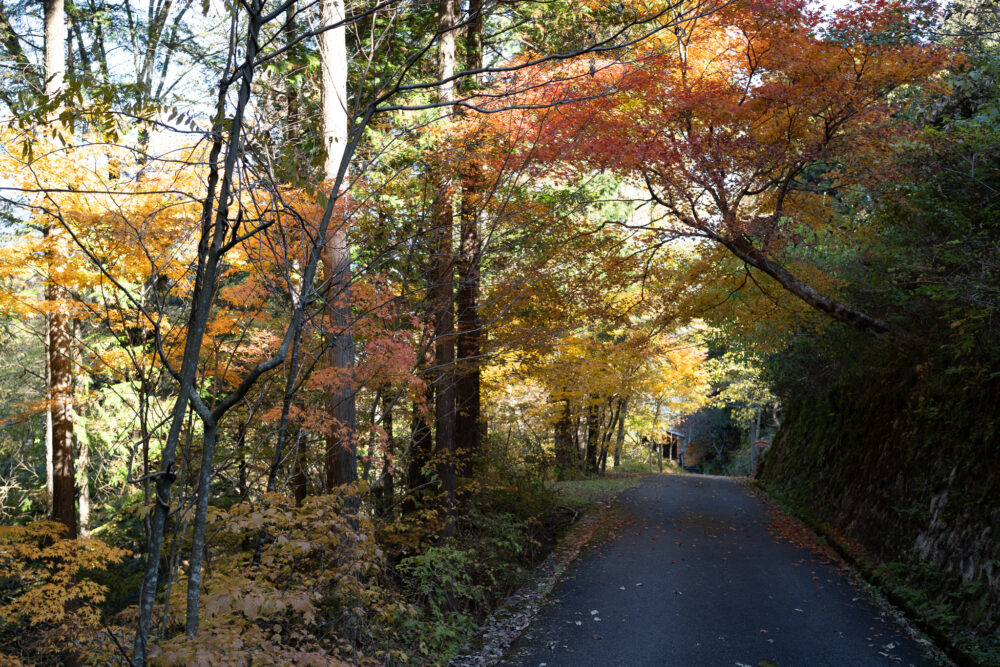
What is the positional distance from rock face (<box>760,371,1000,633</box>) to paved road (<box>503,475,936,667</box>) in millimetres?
752

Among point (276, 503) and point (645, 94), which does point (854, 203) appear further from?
point (276, 503)

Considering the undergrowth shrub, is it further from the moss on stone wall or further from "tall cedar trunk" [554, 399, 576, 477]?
"tall cedar trunk" [554, 399, 576, 477]

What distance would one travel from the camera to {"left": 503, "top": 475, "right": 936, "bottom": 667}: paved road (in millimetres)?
6203

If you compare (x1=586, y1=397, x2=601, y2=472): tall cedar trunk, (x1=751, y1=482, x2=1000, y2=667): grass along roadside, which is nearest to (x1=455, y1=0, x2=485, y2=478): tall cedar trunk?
(x1=751, y1=482, x2=1000, y2=667): grass along roadside

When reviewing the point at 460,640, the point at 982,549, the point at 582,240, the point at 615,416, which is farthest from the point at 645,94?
the point at 615,416

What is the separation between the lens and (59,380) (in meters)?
10.6

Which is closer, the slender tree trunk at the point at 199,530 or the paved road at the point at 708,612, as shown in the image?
the slender tree trunk at the point at 199,530

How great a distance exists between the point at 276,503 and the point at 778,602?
620cm

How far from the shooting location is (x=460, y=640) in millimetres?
6680

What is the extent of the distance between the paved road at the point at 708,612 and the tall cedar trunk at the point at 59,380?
26.3 ft

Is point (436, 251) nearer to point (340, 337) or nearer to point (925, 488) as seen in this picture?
point (340, 337)

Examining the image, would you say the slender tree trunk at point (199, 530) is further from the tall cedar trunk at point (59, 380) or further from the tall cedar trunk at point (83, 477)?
the tall cedar trunk at point (83, 477)

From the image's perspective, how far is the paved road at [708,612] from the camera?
20.4ft

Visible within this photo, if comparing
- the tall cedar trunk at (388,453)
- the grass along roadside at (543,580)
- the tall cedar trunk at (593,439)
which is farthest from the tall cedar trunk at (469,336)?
the tall cedar trunk at (593,439)
